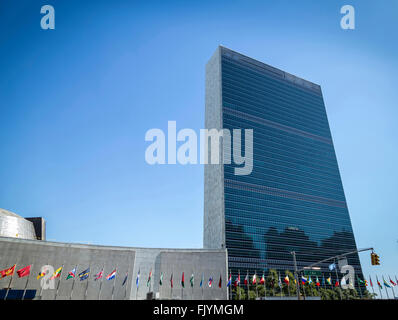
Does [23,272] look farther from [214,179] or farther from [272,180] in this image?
[272,180]

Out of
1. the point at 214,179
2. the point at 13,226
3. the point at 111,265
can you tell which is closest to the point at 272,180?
the point at 214,179

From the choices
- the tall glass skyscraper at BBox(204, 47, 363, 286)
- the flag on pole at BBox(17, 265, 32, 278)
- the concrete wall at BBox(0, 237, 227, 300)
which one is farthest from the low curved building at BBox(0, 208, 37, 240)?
the tall glass skyscraper at BBox(204, 47, 363, 286)

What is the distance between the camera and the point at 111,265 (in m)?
71.8

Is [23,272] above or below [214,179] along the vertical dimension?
below

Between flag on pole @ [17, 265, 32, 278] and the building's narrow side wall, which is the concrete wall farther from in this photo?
the building's narrow side wall

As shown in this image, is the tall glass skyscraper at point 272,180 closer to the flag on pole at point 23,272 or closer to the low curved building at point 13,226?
the low curved building at point 13,226

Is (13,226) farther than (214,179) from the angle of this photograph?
No

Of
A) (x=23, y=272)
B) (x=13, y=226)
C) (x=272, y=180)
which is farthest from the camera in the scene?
(x=272, y=180)

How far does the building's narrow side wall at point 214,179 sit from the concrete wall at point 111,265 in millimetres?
30145

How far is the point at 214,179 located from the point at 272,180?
98.7ft

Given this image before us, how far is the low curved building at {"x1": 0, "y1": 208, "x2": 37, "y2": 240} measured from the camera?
7894 cm

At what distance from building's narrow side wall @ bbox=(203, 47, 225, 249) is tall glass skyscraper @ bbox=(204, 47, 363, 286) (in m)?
0.43

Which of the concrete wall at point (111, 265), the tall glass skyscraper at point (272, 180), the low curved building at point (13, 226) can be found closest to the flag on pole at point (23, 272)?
the concrete wall at point (111, 265)
